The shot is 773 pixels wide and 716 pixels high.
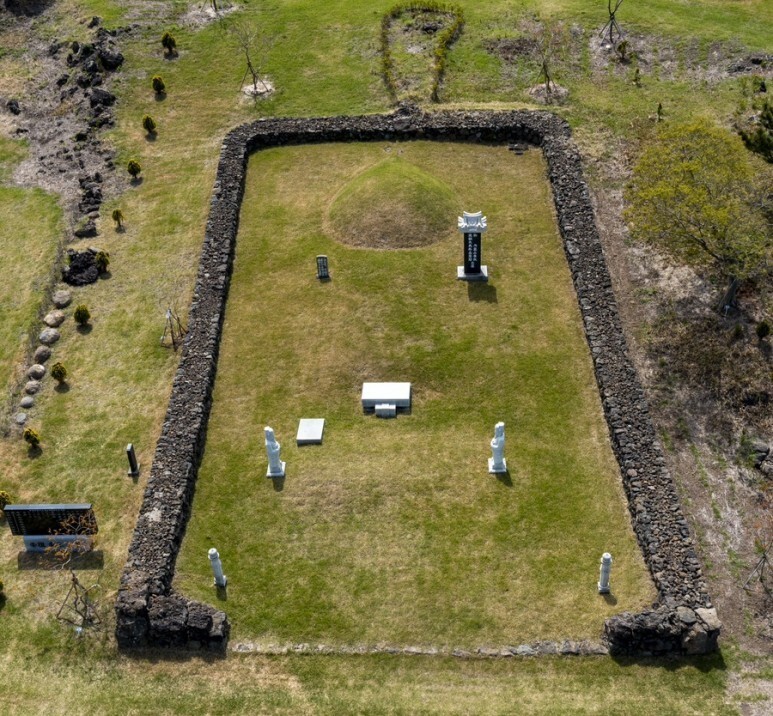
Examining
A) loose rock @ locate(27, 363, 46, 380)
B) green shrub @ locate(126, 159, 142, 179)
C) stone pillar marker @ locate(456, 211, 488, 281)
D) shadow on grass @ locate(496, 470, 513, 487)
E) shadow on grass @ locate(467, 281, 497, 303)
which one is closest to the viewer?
shadow on grass @ locate(496, 470, 513, 487)

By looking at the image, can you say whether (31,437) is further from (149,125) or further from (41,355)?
(149,125)

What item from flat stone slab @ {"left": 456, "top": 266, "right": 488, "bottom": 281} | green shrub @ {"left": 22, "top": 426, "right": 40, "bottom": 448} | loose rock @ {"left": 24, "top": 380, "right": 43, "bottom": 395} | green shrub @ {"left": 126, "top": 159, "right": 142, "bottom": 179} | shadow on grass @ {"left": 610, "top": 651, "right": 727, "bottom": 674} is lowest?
shadow on grass @ {"left": 610, "top": 651, "right": 727, "bottom": 674}

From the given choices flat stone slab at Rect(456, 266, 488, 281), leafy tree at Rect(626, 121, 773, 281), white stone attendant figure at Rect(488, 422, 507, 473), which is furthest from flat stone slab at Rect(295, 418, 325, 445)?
leafy tree at Rect(626, 121, 773, 281)

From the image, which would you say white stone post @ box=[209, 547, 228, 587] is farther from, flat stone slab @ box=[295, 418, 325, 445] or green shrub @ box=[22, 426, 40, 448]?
green shrub @ box=[22, 426, 40, 448]

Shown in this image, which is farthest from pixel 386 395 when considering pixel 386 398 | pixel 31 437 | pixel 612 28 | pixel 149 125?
pixel 612 28

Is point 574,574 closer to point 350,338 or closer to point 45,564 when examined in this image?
point 350,338
